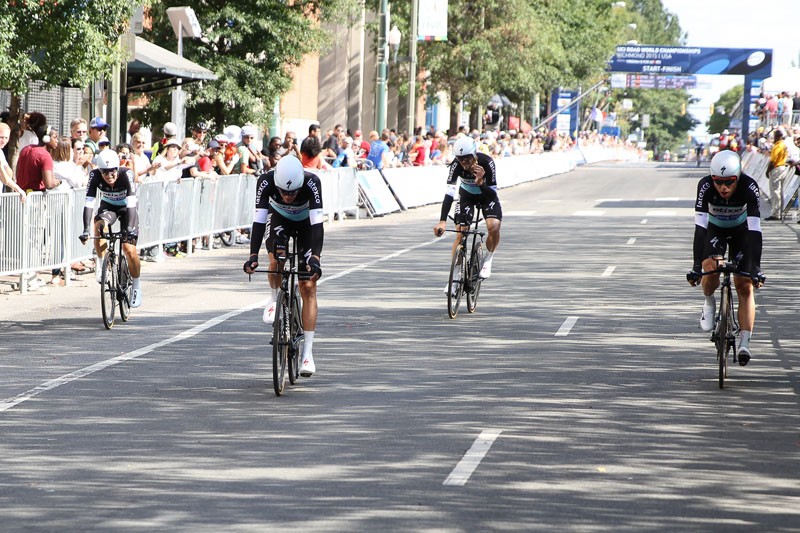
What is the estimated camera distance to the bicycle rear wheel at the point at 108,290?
45.3ft

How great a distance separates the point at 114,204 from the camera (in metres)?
14.4

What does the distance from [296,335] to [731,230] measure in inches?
139

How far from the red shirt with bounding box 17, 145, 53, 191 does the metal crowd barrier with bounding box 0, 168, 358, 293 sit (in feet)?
0.99

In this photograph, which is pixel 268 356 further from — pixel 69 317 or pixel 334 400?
pixel 69 317

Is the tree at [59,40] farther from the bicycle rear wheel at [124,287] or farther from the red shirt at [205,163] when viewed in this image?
the bicycle rear wheel at [124,287]

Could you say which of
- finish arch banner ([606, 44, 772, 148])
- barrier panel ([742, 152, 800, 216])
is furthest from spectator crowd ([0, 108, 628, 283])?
finish arch banner ([606, 44, 772, 148])

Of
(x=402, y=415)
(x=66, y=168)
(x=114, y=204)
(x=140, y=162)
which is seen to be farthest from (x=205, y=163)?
(x=402, y=415)

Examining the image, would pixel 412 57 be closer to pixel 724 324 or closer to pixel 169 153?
pixel 169 153

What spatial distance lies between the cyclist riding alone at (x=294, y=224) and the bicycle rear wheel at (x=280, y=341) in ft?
0.75

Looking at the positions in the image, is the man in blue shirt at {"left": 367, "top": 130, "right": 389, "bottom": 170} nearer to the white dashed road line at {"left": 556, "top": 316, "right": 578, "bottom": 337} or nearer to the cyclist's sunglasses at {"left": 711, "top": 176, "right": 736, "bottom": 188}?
the white dashed road line at {"left": 556, "top": 316, "right": 578, "bottom": 337}

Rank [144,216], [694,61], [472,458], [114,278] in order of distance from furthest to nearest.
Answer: [694,61]
[144,216]
[114,278]
[472,458]

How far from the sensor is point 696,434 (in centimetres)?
908

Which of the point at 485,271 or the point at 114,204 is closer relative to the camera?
the point at 114,204

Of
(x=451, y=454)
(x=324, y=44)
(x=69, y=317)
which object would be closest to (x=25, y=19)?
(x=69, y=317)
